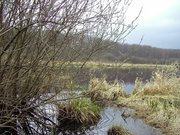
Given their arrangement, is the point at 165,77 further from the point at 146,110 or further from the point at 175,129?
the point at 175,129

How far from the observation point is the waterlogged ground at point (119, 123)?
9956mm

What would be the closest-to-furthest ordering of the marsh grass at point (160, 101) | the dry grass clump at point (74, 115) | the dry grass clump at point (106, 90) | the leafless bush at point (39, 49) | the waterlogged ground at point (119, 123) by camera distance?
the leafless bush at point (39, 49) < the waterlogged ground at point (119, 123) < the dry grass clump at point (74, 115) < the marsh grass at point (160, 101) < the dry grass clump at point (106, 90)

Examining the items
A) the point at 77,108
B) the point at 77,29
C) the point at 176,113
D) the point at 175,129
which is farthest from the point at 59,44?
the point at 176,113

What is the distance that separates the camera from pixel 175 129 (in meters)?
9.97

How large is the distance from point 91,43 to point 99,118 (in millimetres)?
3224

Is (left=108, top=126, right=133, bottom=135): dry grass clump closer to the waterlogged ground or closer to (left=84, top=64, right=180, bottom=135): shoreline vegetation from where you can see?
the waterlogged ground

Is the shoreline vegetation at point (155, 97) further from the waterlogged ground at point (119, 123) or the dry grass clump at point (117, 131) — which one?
the dry grass clump at point (117, 131)

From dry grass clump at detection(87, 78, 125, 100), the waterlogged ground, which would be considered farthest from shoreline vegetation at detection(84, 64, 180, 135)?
the waterlogged ground

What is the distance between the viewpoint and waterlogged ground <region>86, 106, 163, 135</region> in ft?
32.7

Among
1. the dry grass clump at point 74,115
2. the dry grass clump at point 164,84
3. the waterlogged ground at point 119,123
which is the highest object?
the dry grass clump at point 164,84

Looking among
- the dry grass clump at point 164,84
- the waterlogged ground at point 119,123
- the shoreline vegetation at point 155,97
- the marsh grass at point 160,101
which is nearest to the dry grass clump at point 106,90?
the shoreline vegetation at point 155,97

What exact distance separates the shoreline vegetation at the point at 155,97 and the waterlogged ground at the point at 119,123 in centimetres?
27

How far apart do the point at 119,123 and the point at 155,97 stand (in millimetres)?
3121

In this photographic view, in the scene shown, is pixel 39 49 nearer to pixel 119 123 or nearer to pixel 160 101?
pixel 119 123
